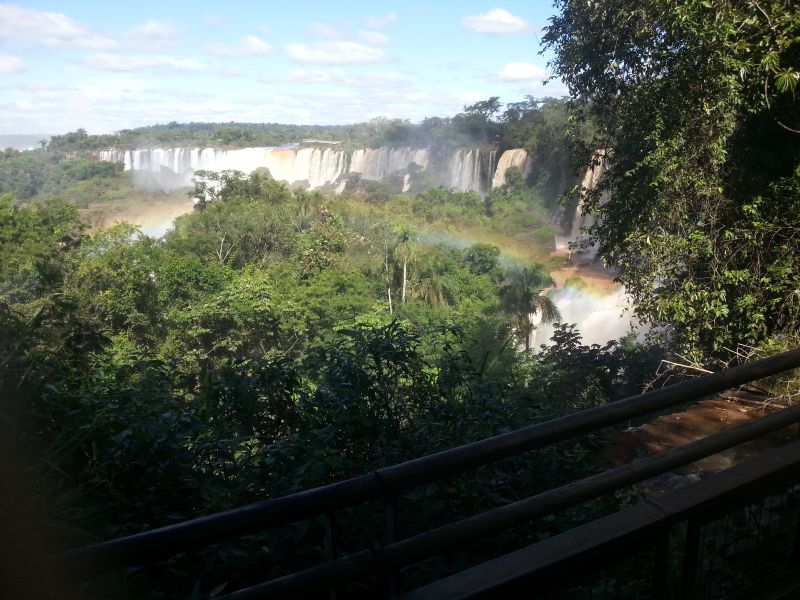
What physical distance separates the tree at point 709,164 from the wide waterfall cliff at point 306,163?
33384mm

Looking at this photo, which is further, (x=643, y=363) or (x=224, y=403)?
(x=643, y=363)

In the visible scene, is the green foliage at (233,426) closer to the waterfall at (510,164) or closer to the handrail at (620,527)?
the handrail at (620,527)

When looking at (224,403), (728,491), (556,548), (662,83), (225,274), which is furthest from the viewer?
(225,274)

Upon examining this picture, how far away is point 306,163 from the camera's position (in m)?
48.9

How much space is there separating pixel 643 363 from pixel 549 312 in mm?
10240

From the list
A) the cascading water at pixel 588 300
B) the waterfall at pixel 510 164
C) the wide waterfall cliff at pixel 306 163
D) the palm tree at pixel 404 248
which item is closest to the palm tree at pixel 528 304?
the cascading water at pixel 588 300

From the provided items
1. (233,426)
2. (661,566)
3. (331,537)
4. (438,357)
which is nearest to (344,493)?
(331,537)

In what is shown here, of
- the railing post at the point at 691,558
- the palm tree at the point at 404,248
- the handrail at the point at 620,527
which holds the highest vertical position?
the handrail at the point at 620,527

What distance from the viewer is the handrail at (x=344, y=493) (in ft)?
2.72

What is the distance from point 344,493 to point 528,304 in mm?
21602

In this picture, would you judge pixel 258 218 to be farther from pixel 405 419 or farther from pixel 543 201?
pixel 405 419

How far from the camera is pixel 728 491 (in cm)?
136

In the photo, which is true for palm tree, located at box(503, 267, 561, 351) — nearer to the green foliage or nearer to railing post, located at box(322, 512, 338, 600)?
the green foliage

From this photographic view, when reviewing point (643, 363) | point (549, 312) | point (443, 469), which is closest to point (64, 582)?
point (443, 469)
